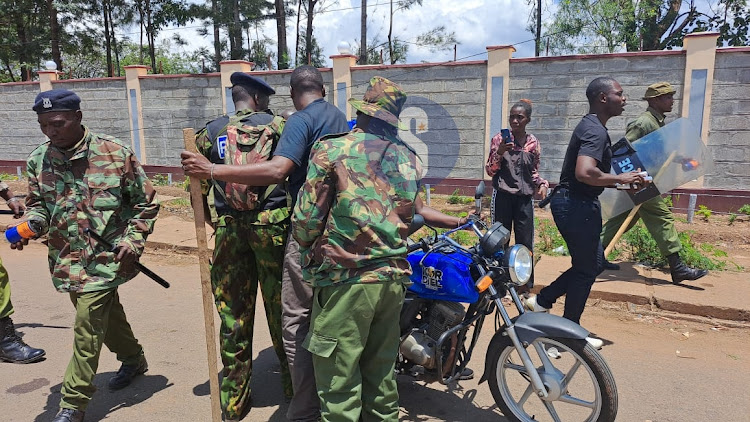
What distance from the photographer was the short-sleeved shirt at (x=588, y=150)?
3369mm

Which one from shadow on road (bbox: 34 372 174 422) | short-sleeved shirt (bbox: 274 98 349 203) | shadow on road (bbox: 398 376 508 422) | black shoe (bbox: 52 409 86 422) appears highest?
short-sleeved shirt (bbox: 274 98 349 203)

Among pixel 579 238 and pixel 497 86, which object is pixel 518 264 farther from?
pixel 497 86

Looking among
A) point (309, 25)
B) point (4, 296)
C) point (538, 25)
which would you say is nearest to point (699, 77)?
point (4, 296)

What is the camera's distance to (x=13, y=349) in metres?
3.77

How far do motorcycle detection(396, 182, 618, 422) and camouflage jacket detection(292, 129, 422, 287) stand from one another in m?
0.52

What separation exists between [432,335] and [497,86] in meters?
7.62

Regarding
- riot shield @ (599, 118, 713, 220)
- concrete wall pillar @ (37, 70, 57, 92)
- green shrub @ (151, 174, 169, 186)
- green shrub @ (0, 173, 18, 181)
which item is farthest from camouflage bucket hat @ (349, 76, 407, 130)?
green shrub @ (0, 173, 18, 181)

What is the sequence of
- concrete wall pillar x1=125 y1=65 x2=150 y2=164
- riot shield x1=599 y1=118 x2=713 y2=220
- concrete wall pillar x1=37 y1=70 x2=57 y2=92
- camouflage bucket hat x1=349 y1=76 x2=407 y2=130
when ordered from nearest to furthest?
camouflage bucket hat x1=349 y1=76 x2=407 y2=130, riot shield x1=599 y1=118 x2=713 y2=220, concrete wall pillar x1=125 y1=65 x2=150 y2=164, concrete wall pillar x1=37 y1=70 x2=57 y2=92

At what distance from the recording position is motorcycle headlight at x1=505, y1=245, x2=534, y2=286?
8.63ft

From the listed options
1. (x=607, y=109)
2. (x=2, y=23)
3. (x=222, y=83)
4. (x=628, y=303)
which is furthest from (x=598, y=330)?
(x=2, y=23)

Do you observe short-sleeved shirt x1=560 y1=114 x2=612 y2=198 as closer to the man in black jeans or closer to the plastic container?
the man in black jeans

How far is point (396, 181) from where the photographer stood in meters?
2.25

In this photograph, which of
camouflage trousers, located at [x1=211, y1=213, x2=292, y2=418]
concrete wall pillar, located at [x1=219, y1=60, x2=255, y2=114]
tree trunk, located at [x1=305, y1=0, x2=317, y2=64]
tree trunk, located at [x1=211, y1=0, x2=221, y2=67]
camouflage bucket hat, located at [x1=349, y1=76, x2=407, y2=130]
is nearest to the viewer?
camouflage bucket hat, located at [x1=349, y1=76, x2=407, y2=130]

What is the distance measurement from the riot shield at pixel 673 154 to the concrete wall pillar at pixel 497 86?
4906 mm
